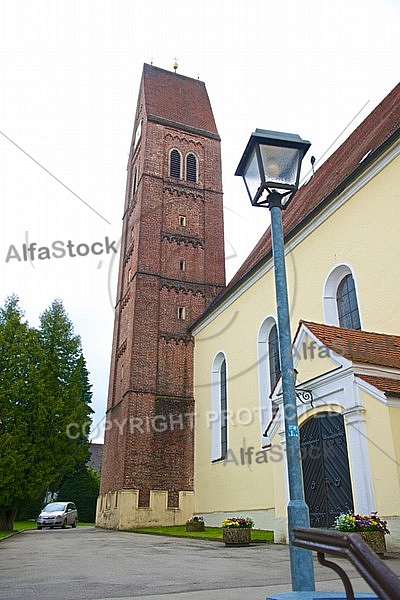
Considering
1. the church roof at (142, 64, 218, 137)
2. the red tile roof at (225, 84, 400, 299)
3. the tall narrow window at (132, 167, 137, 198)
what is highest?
the church roof at (142, 64, 218, 137)

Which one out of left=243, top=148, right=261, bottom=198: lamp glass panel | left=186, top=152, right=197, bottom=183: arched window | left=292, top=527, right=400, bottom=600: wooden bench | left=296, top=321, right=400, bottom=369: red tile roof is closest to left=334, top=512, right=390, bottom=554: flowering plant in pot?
left=296, top=321, right=400, bottom=369: red tile roof

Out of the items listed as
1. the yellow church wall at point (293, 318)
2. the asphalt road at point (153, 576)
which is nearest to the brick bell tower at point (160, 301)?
the yellow church wall at point (293, 318)

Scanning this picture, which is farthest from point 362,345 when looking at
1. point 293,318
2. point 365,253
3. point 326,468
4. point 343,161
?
point 343,161

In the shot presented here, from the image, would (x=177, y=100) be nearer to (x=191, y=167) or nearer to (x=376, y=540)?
(x=191, y=167)

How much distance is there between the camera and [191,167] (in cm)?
2997

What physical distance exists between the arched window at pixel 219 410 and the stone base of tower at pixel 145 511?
2.91m

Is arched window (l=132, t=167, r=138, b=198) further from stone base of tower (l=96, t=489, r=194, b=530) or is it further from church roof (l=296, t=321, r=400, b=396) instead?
church roof (l=296, t=321, r=400, b=396)

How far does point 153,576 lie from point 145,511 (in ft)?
53.1

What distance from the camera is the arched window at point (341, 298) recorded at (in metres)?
13.4

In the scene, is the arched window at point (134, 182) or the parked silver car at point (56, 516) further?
the arched window at point (134, 182)

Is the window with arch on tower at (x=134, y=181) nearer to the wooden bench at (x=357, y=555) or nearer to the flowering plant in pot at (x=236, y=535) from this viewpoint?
the flowering plant in pot at (x=236, y=535)

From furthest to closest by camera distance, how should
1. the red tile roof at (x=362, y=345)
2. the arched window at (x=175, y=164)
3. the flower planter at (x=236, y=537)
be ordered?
the arched window at (x=175, y=164) → the flower planter at (x=236, y=537) → the red tile roof at (x=362, y=345)

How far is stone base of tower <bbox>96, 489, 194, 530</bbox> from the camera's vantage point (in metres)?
21.3

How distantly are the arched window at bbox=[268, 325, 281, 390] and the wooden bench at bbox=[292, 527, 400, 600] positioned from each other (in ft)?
48.8
